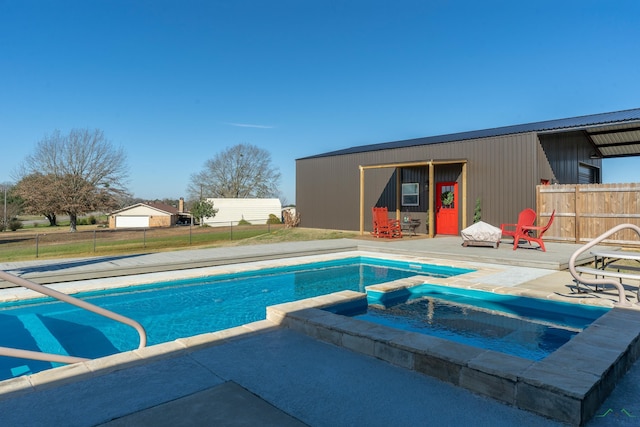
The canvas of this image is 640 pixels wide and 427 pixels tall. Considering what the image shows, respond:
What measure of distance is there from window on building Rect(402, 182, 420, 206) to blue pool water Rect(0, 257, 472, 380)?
627cm

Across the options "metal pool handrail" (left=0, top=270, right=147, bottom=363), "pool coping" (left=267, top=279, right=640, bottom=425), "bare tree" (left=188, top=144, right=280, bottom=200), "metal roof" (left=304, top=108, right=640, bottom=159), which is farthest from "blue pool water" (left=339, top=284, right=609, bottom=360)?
"bare tree" (left=188, top=144, right=280, bottom=200)

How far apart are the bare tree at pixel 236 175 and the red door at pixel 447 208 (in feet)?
95.4

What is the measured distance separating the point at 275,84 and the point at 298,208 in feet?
20.7

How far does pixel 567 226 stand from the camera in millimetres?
10602

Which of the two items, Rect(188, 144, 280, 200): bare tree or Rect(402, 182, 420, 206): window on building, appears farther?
Rect(188, 144, 280, 200): bare tree

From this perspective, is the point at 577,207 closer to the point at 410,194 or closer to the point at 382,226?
the point at 410,194

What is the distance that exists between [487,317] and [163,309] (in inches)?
173

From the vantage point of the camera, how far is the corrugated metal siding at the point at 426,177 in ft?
37.2

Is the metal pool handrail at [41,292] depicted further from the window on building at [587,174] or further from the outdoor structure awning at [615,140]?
the window on building at [587,174]

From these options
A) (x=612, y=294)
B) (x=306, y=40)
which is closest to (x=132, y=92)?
(x=306, y=40)

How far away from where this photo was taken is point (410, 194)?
46.5 feet

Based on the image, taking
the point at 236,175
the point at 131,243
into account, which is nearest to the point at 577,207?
the point at 131,243

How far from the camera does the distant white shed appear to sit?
A: 33281 mm

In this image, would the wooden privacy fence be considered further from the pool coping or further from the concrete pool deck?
the concrete pool deck
